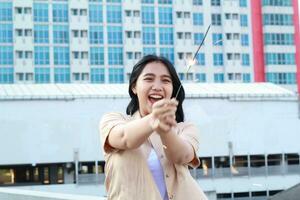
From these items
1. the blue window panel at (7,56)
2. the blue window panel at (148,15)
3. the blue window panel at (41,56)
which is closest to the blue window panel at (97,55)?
the blue window panel at (41,56)

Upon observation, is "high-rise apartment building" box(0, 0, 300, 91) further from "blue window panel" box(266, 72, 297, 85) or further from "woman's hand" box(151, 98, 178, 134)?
"woman's hand" box(151, 98, 178, 134)

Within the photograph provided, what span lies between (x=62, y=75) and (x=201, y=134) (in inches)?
854

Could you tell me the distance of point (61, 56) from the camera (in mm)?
48188

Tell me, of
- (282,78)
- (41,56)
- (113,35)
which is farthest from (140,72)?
(282,78)

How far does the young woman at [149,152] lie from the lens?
148 centimetres

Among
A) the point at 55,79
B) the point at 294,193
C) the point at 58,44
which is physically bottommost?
the point at 294,193

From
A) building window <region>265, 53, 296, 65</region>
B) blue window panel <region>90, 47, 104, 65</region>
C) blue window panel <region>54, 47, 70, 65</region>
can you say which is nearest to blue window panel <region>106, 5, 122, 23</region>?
blue window panel <region>90, 47, 104, 65</region>

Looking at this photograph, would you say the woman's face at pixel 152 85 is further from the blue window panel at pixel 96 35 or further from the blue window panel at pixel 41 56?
the blue window panel at pixel 96 35

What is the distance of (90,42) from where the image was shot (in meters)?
48.9

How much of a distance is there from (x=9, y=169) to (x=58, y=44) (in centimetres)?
1946

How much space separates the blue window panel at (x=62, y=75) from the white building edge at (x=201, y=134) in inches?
578

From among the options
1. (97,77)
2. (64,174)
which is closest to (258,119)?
(64,174)

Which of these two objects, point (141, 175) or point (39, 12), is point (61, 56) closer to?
point (39, 12)

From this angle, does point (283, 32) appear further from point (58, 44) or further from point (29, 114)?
point (29, 114)
